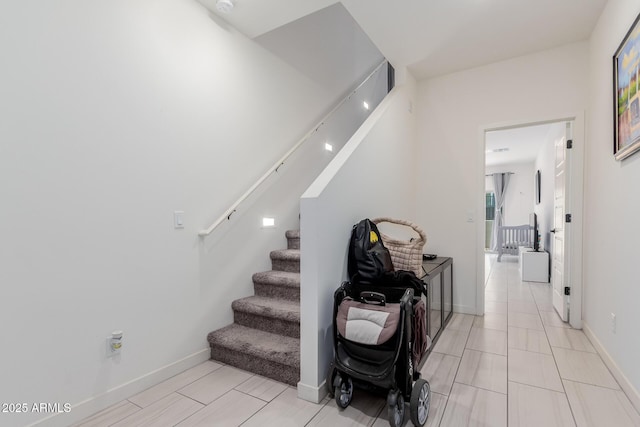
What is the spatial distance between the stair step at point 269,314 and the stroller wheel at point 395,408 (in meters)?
0.91

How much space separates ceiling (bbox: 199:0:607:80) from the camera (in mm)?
2436

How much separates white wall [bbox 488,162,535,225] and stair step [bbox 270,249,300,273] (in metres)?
8.70

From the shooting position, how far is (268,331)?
2.46 metres

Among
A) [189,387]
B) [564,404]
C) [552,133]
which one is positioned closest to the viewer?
[564,404]

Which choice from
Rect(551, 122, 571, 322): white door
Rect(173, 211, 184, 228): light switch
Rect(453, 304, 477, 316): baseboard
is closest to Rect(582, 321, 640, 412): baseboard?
Rect(551, 122, 571, 322): white door

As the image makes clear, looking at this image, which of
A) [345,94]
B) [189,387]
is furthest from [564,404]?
[345,94]

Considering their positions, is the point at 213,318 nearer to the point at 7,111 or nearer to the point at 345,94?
the point at 7,111

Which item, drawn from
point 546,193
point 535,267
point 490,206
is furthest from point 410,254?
point 490,206

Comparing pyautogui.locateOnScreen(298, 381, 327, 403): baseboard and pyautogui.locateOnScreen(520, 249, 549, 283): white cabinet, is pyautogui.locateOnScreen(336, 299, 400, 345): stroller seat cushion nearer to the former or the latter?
pyautogui.locateOnScreen(298, 381, 327, 403): baseboard

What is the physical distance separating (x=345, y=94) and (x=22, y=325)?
4.04 metres

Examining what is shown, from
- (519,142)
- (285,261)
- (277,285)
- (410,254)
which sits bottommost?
(277,285)

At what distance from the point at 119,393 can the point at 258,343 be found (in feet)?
2.81

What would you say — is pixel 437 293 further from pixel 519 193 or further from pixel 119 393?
pixel 519 193

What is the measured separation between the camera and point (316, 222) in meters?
1.82
